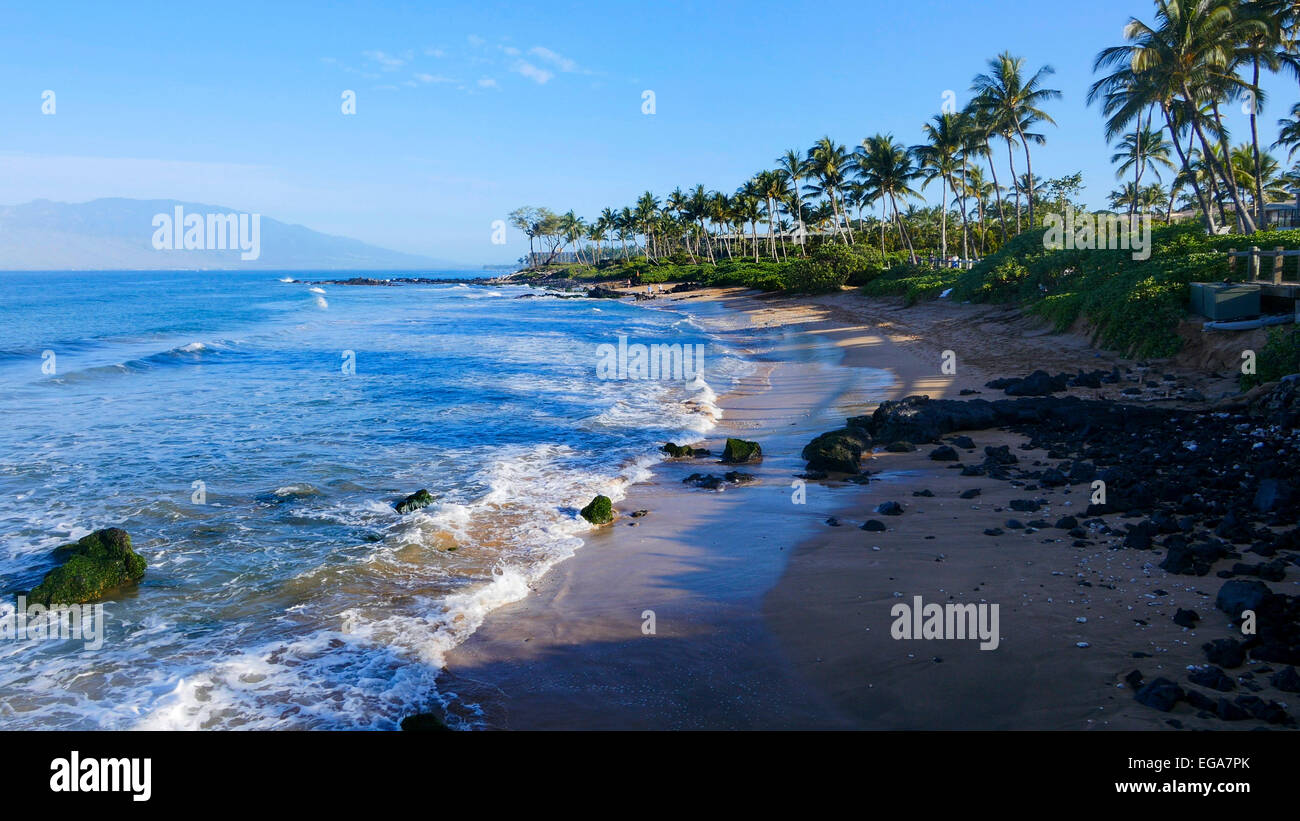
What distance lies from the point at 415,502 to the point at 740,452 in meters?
5.94

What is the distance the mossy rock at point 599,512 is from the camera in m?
10.9

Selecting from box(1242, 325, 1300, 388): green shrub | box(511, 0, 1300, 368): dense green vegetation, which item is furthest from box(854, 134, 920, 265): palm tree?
box(1242, 325, 1300, 388): green shrub

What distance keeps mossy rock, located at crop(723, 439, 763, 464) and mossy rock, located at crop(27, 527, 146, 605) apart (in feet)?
30.5

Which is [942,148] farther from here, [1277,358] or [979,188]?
[1277,358]

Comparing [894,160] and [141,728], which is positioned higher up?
[894,160]

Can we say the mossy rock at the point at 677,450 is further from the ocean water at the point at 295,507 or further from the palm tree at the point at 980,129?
the palm tree at the point at 980,129

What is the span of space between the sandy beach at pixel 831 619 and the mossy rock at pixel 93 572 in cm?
482

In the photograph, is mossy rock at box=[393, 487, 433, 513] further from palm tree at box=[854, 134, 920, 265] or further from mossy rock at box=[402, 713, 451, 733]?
palm tree at box=[854, 134, 920, 265]

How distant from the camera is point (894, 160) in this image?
182 feet

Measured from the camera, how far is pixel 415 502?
11719mm

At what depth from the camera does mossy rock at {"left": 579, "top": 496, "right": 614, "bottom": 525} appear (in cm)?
1088

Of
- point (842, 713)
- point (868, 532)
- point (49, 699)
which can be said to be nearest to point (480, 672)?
point (842, 713)
